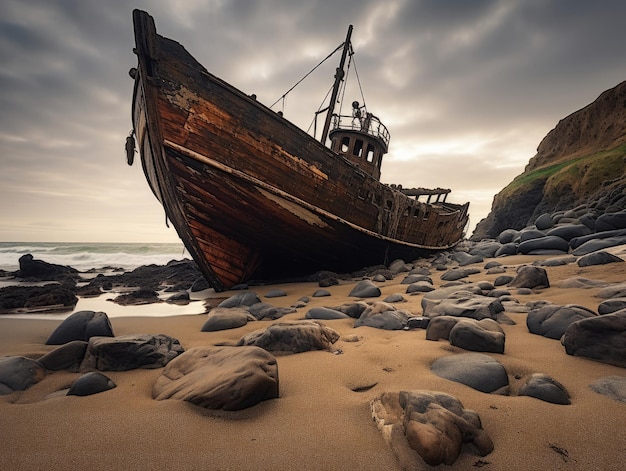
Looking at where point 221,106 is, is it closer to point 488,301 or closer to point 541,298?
point 488,301

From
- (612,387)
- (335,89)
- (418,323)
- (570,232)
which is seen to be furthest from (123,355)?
(335,89)

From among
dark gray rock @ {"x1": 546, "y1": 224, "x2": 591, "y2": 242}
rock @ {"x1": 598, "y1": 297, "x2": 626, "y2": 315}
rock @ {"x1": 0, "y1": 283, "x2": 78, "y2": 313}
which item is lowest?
rock @ {"x1": 0, "y1": 283, "x2": 78, "y2": 313}

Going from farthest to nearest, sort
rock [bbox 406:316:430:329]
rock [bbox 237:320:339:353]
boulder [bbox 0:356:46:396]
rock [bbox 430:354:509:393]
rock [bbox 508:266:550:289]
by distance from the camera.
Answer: rock [bbox 508:266:550:289] < rock [bbox 406:316:430:329] < rock [bbox 237:320:339:353] < boulder [bbox 0:356:46:396] < rock [bbox 430:354:509:393]

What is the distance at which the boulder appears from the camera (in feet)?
6.85

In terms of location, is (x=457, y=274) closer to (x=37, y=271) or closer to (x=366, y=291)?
(x=366, y=291)

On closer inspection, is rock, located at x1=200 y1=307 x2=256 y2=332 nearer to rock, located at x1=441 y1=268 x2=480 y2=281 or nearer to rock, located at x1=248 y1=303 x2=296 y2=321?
rock, located at x1=248 y1=303 x2=296 y2=321

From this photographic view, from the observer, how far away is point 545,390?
1.69 metres

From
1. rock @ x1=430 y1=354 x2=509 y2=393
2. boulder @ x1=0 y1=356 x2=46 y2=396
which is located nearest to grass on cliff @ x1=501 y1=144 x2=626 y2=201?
rock @ x1=430 y1=354 x2=509 y2=393

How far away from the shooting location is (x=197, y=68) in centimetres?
611

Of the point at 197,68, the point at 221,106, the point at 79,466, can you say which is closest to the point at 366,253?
the point at 221,106

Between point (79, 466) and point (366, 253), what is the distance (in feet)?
29.1

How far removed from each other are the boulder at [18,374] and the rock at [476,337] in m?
3.23

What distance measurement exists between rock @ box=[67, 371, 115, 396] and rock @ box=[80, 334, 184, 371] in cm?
37

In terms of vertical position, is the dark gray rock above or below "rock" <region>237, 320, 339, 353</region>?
above
